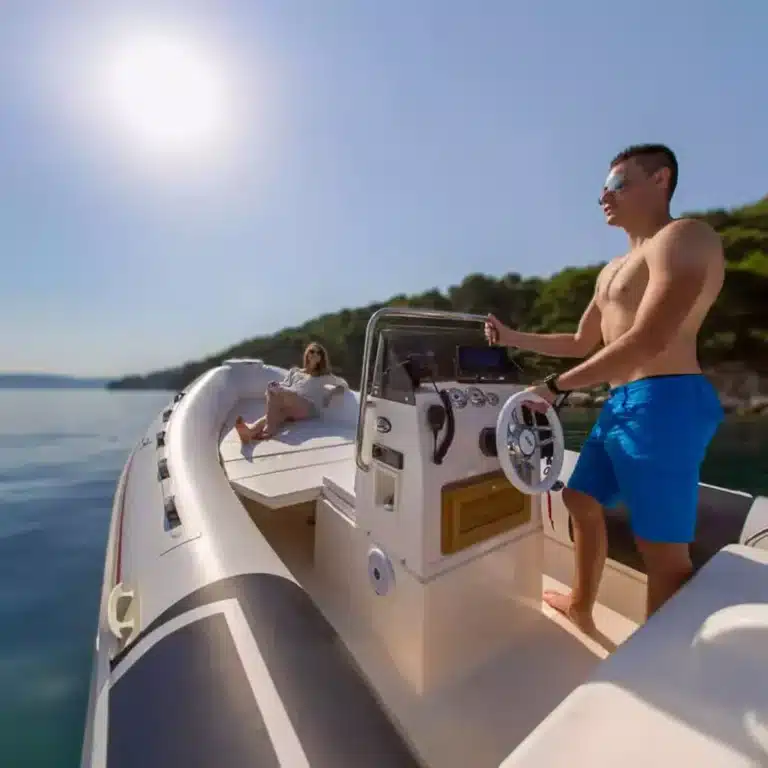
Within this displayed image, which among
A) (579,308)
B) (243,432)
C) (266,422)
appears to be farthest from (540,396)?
(579,308)

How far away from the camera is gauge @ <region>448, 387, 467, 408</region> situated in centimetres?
151

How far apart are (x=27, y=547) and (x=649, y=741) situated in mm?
4313

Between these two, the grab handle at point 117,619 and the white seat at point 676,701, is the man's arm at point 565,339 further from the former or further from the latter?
the grab handle at point 117,619

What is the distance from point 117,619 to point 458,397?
128cm

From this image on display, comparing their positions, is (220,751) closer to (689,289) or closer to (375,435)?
(375,435)

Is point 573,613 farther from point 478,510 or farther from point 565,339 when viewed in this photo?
point 565,339

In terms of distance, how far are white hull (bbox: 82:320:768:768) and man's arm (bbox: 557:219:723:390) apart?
50cm

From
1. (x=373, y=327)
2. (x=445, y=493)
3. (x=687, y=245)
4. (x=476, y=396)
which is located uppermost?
(x=687, y=245)

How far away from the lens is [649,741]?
0.73 meters

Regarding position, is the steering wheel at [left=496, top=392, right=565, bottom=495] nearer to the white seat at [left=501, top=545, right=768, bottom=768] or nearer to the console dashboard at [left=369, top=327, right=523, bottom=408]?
the console dashboard at [left=369, top=327, right=523, bottom=408]

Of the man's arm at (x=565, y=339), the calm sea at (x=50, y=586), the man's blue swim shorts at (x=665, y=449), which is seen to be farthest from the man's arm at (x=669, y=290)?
the calm sea at (x=50, y=586)

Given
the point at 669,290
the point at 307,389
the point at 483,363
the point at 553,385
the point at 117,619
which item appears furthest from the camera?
the point at 307,389

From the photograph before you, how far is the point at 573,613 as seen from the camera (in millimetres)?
1744

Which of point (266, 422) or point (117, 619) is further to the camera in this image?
point (266, 422)
